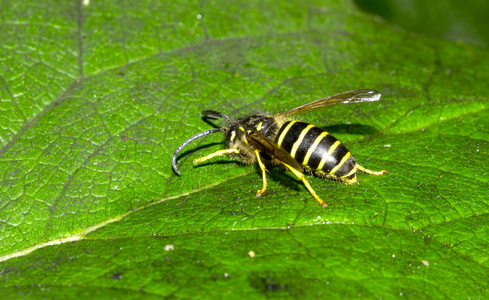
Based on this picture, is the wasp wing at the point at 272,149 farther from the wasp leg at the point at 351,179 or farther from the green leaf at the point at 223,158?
the wasp leg at the point at 351,179

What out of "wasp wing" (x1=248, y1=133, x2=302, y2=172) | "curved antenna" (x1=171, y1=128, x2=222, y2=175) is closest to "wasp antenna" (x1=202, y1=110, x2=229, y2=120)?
"curved antenna" (x1=171, y1=128, x2=222, y2=175)

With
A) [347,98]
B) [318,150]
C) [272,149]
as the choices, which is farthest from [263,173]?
[347,98]

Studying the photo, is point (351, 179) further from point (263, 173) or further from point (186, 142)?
point (186, 142)

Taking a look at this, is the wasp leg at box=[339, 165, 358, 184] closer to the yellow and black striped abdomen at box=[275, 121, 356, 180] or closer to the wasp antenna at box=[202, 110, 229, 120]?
the yellow and black striped abdomen at box=[275, 121, 356, 180]

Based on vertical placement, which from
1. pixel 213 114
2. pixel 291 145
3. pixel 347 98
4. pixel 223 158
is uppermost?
pixel 347 98

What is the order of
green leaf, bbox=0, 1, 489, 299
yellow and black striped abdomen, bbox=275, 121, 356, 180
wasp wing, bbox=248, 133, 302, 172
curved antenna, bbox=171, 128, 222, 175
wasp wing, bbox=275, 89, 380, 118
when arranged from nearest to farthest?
1. green leaf, bbox=0, 1, 489, 299
2. wasp wing, bbox=248, 133, 302, 172
3. yellow and black striped abdomen, bbox=275, 121, 356, 180
4. curved antenna, bbox=171, 128, 222, 175
5. wasp wing, bbox=275, 89, 380, 118

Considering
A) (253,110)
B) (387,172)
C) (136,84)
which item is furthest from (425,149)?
(136,84)
